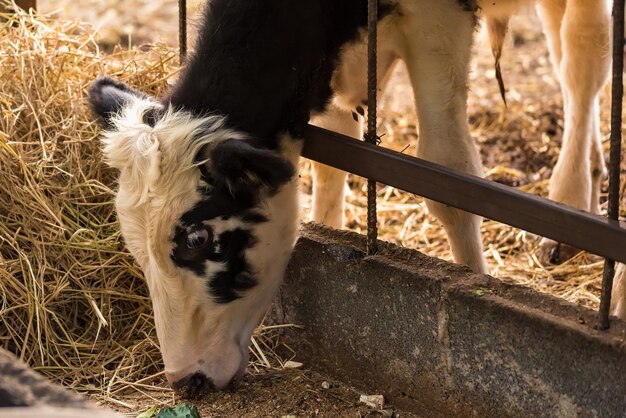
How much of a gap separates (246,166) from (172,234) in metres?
0.44

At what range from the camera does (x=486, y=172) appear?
747 centimetres

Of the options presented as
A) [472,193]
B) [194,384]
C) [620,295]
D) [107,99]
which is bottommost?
[194,384]

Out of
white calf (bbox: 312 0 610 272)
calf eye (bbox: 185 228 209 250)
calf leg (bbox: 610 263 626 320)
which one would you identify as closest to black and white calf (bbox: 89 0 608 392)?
calf eye (bbox: 185 228 209 250)

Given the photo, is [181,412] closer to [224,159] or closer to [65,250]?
[224,159]

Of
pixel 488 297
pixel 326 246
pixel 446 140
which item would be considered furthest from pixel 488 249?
pixel 488 297

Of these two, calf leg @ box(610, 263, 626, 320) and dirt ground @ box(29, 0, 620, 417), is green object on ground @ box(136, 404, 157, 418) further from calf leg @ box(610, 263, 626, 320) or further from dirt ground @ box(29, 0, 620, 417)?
calf leg @ box(610, 263, 626, 320)

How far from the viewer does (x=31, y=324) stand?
5.06 metres

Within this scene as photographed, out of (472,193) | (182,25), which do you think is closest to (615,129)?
(472,193)

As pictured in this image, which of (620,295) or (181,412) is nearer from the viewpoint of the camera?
(181,412)

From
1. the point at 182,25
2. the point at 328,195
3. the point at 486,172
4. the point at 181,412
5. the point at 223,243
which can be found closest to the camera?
the point at 181,412

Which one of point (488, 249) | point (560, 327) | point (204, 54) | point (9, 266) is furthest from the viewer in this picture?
point (488, 249)

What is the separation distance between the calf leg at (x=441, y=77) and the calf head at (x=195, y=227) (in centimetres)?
102

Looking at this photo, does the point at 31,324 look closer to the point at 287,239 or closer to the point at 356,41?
the point at 287,239

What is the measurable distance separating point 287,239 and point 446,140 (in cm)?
102
